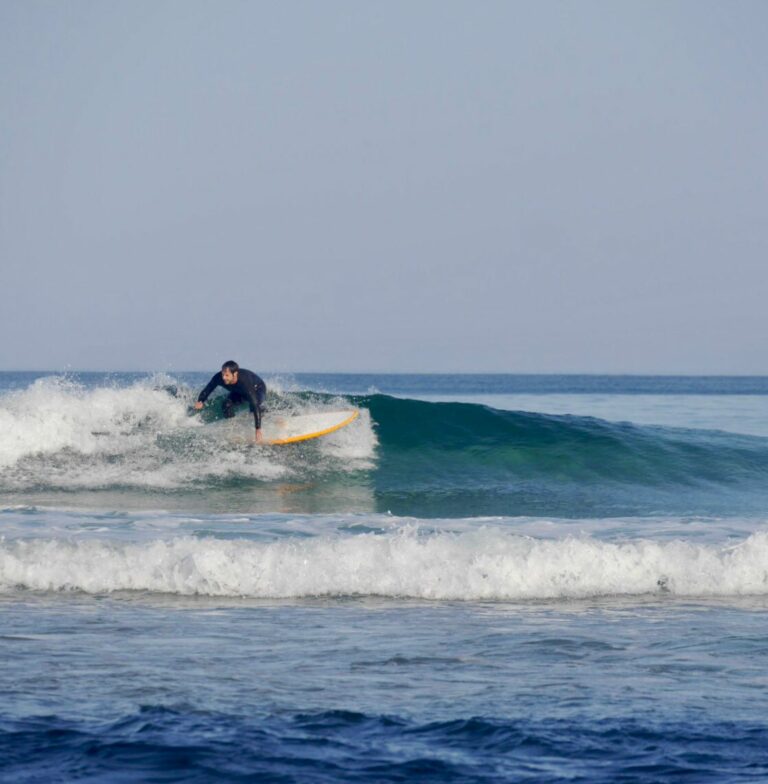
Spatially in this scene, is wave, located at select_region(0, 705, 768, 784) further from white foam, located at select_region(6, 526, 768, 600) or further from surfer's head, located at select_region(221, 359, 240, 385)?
surfer's head, located at select_region(221, 359, 240, 385)

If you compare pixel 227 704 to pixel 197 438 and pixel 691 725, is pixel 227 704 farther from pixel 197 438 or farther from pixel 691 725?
pixel 197 438

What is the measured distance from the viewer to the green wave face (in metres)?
15.5

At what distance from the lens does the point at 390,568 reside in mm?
9250

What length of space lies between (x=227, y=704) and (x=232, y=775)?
0.99m

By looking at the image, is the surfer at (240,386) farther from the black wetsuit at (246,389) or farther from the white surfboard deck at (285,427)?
the white surfboard deck at (285,427)

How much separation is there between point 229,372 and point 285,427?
1.91 m

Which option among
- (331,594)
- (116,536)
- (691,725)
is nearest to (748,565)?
(331,594)

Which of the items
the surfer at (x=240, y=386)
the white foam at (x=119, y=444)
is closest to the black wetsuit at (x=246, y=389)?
the surfer at (x=240, y=386)

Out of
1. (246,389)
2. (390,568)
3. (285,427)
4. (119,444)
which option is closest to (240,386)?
(246,389)

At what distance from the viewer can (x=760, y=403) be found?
1446 inches

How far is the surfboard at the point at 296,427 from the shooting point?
16859mm

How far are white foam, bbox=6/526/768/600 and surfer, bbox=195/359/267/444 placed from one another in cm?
579

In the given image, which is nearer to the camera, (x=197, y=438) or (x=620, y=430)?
(x=197, y=438)

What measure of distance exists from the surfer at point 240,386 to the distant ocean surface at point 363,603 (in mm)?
986
